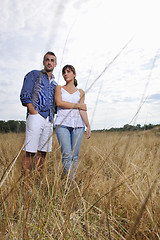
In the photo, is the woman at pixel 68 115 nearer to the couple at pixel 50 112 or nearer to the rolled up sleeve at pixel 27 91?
the couple at pixel 50 112

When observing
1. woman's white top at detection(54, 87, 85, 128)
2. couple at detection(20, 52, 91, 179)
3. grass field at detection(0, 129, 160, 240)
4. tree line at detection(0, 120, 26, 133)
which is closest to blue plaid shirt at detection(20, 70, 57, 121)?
couple at detection(20, 52, 91, 179)

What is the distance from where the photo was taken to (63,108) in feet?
6.75

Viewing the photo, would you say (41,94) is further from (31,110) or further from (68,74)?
(68,74)

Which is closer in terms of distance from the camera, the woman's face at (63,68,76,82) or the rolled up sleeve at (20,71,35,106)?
the rolled up sleeve at (20,71,35,106)

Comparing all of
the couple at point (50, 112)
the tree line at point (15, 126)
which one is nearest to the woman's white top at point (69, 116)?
the couple at point (50, 112)

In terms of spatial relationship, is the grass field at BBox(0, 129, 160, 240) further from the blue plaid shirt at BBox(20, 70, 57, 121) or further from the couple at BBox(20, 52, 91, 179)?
the blue plaid shirt at BBox(20, 70, 57, 121)

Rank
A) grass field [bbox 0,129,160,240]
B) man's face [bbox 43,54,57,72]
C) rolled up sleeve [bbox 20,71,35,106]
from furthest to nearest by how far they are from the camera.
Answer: man's face [bbox 43,54,57,72]
rolled up sleeve [bbox 20,71,35,106]
grass field [bbox 0,129,160,240]

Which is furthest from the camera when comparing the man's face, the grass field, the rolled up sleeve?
the man's face

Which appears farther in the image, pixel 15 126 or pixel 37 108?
pixel 15 126

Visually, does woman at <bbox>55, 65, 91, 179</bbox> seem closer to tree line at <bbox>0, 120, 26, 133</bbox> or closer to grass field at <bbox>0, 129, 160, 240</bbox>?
tree line at <bbox>0, 120, 26, 133</bbox>

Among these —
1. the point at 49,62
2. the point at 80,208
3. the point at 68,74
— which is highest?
the point at 49,62

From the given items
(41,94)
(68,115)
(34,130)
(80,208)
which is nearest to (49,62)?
(41,94)

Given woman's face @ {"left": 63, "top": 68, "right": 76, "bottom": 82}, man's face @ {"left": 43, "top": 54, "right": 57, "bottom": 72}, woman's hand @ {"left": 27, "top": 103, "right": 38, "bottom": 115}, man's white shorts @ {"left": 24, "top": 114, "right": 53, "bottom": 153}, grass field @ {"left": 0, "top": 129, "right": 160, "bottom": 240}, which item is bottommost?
grass field @ {"left": 0, "top": 129, "right": 160, "bottom": 240}

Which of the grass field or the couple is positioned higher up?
the couple
